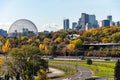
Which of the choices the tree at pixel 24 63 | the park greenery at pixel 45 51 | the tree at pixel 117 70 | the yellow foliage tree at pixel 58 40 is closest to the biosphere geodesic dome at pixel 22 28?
the park greenery at pixel 45 51

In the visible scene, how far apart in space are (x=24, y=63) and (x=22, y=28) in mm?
128043

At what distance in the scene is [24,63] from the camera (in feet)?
223

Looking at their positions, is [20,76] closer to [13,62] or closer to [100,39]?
[13,62]

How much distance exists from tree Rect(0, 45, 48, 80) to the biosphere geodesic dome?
121 metres

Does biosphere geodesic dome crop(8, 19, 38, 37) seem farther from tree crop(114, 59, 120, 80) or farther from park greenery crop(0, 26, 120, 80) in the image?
tree crop(114, 59, 120, 80)

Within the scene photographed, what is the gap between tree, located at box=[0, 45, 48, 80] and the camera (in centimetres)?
6594

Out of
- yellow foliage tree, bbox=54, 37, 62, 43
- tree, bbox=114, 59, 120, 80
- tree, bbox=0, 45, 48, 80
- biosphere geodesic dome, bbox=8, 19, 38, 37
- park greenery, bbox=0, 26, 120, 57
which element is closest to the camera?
tree, bbox=114, 59, 120, 80

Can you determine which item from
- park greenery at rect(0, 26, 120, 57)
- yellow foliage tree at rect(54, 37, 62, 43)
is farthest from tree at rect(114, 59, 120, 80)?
yellow foliage tree at rect(54, 37, 62, 43)

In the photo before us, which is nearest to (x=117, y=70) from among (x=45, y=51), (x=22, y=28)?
(x=45, y=51)

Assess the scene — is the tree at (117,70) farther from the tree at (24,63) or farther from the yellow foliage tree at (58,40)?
the yellow foliage tree at (58,40)

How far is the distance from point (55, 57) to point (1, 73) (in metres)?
62.1

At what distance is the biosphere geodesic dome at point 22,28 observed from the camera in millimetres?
192000

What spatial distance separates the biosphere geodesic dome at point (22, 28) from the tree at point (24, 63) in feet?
398

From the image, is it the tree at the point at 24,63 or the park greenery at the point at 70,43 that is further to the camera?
the park greenery at the point at 70,43
